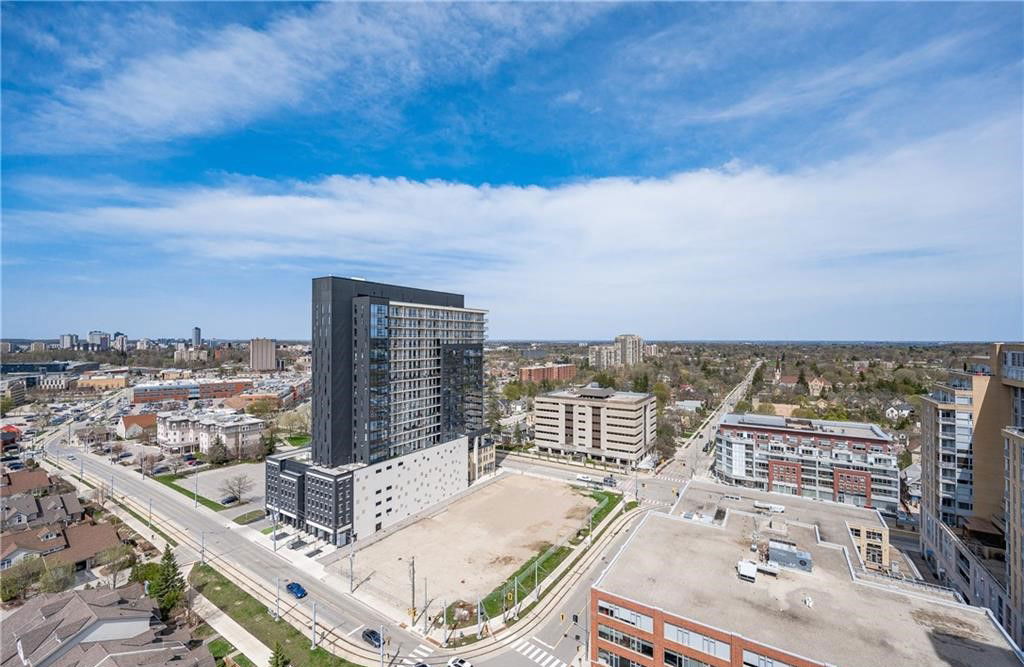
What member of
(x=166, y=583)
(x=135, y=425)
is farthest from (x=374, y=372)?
(x=135, y=425)

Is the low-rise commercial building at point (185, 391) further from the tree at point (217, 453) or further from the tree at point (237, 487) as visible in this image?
the tree at point (237, 487)

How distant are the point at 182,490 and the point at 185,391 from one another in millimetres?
86673

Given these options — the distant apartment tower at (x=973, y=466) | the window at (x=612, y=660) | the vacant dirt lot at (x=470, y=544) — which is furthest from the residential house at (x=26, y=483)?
the distant apartment tower at (x=973, y=466)

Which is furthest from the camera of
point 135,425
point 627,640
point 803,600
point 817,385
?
point 817,385

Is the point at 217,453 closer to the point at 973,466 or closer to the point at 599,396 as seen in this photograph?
the point at 599,396

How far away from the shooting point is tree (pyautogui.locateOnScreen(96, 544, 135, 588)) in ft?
140

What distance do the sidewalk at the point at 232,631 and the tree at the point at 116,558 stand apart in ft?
33.4

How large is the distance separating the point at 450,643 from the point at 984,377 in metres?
49.9

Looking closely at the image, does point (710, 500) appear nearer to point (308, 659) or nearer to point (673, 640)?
point (673, 640)

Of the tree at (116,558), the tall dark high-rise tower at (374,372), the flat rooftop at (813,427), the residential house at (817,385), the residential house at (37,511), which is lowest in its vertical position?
the tree at (116,558)

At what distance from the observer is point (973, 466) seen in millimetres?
39250

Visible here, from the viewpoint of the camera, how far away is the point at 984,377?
38969 mm

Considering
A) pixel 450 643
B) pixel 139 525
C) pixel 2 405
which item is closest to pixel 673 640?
pixel 450 643

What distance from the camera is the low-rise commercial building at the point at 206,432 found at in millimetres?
88688
